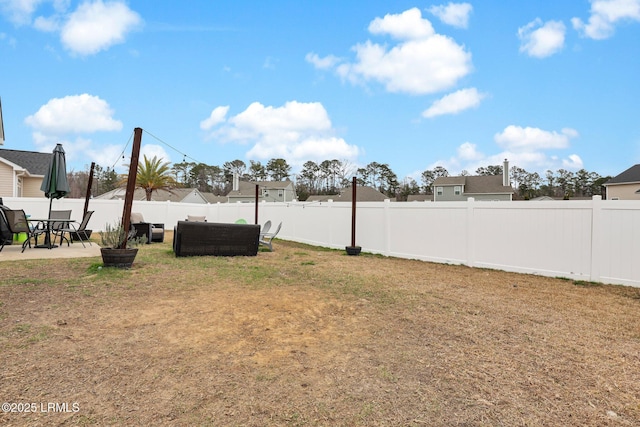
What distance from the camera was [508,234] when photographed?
6.77 metres

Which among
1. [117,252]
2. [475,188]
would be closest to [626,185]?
[475,188]

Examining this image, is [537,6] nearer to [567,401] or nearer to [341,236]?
[341,236]

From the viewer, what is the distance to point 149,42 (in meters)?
11.2

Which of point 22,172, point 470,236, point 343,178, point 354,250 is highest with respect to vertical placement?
point 343,178

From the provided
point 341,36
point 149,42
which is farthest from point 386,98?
point 149,42

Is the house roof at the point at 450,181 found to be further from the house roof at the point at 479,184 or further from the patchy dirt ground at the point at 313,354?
the patchy dirt ground at the point at 313,354

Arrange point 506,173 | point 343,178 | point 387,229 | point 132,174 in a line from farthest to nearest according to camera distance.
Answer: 1. point 343,178
2. point 506,173
3. point 387,229
4. point 132,174

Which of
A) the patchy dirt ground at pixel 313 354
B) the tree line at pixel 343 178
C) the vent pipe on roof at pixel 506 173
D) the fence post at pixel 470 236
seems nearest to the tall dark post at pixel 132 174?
the patchy dirt ground at pixel 313 354

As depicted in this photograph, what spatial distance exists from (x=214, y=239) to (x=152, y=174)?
2278cm

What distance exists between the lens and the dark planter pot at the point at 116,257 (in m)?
6.02

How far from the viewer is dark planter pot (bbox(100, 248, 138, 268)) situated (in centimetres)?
602

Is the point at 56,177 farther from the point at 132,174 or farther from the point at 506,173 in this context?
the point at 506,173

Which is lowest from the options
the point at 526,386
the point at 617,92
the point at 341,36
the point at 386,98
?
the point at 526,386

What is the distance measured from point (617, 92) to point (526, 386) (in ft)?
47.1
